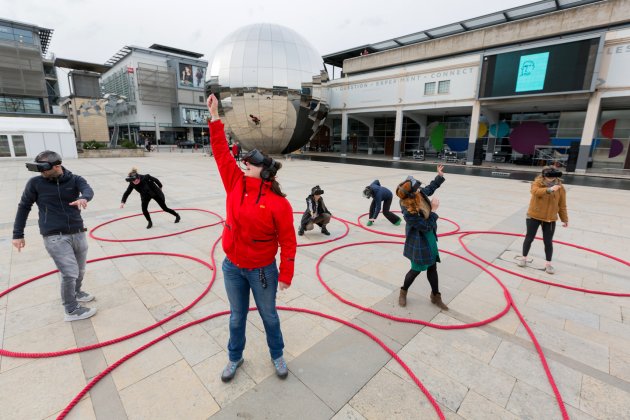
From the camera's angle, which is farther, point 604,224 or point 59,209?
point 604,224

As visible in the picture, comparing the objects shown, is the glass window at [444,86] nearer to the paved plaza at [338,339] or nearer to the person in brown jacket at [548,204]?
the paved plaza at [338,339]

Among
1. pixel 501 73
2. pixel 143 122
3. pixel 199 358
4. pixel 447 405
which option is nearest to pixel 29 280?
pixel 199 358

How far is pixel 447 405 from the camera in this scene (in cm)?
266

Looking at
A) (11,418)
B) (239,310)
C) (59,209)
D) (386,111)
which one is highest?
(386,111)

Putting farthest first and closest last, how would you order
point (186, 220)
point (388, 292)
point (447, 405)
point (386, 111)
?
point (386, 111)
point (186, 220)
point (388, 292)
point (447, 405)

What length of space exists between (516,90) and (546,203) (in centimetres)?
2178

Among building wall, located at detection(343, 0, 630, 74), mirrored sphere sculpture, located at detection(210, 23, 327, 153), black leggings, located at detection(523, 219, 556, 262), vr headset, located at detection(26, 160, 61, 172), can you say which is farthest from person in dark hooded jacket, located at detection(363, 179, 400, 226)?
building wall, located at detection(343, 0, 630, 74)

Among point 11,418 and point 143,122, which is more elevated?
point 143,122

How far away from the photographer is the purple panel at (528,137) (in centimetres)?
2642

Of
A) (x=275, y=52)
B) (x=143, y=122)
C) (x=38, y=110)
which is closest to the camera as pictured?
(x=275, y=52)

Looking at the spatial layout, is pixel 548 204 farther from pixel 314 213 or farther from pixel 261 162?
pixel 261 162

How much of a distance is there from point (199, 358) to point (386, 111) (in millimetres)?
31277

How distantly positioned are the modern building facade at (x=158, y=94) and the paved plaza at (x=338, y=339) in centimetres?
5844

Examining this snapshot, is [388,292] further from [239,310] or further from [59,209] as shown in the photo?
[59,209]
